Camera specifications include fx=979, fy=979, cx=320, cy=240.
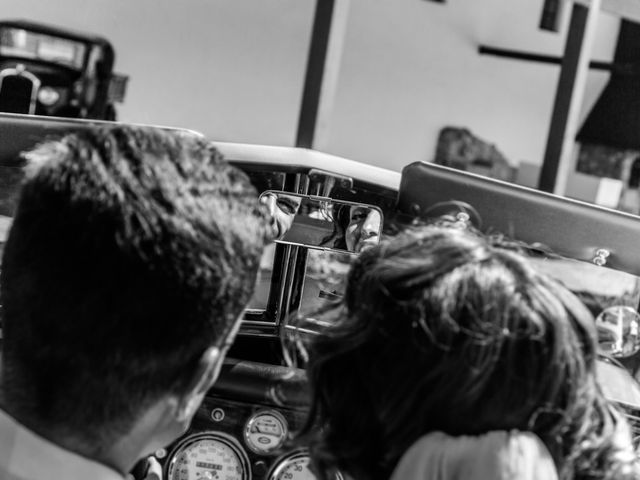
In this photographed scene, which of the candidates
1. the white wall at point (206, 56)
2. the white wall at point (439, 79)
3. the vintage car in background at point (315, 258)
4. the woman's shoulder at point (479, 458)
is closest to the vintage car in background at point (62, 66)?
the white wall at point (206, 56)

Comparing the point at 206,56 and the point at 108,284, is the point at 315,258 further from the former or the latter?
the point at 206,56

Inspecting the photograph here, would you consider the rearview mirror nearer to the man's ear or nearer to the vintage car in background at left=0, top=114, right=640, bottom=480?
the vintage car in background at left=0, top=114, right=640, bottom=480

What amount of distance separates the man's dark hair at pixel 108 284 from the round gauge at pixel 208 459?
44.2 inches

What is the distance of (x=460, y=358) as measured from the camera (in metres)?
1.22

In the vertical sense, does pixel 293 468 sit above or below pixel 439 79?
below

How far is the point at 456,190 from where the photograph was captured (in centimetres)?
198

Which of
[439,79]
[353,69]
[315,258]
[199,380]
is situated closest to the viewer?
[199,380]

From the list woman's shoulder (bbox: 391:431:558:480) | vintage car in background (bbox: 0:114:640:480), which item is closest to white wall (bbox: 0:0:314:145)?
vintage car in background (bbox: 0:114:640:480)

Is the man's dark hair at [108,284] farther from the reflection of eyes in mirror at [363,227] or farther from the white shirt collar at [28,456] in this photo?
the reflection of eyes in mirror at [363,227]

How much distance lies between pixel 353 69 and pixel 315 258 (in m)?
7.87

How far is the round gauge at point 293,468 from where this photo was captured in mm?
2277

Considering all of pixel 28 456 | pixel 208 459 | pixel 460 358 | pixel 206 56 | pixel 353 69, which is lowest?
pixel 208 459

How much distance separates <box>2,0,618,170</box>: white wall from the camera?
7844mm

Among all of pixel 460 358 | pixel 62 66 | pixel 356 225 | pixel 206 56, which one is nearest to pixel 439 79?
pixel 206 56
